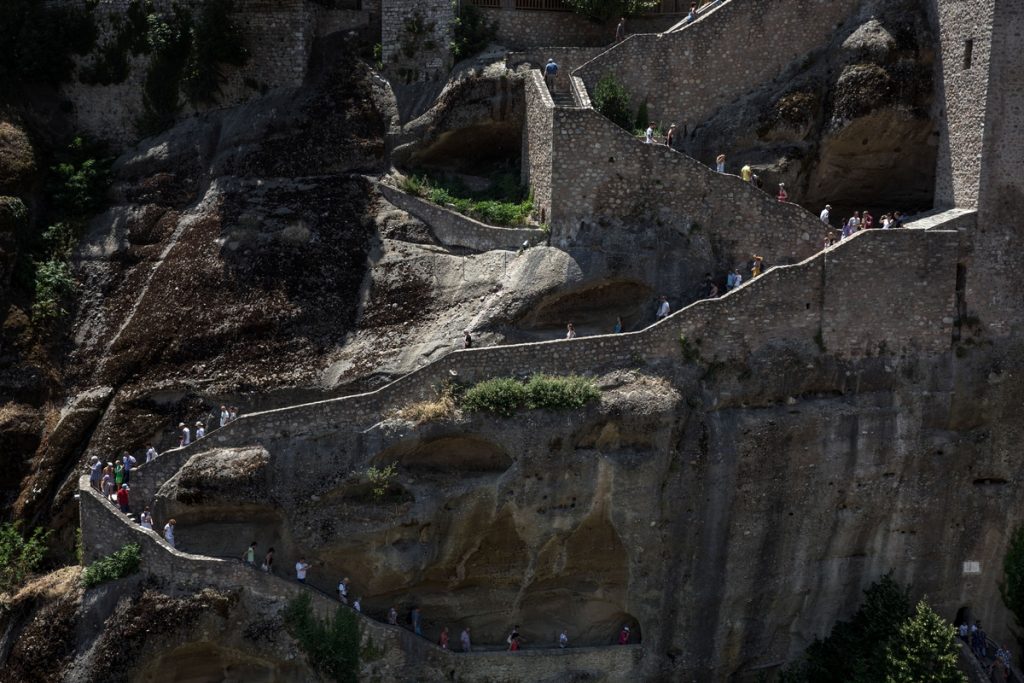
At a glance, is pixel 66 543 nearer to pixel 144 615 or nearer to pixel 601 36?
pixel 144 615

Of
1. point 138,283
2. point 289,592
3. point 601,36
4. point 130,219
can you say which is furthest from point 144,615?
point 601,36

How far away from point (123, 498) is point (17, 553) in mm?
2969

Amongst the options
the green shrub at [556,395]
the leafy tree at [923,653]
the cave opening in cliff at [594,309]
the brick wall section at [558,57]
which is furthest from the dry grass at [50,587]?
the leafy tree at [923,653]

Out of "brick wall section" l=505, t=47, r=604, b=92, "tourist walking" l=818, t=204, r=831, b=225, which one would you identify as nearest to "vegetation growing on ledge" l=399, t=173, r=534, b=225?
"brick wall section" l=505, t=47, r=604, b=92

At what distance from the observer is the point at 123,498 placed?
24.7 meters

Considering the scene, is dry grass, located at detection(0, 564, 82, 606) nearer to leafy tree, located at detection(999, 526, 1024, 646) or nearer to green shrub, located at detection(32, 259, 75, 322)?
green shrub, located at detection(32, 259, 75, 322)

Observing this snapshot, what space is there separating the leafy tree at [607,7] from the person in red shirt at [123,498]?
45.4 ft

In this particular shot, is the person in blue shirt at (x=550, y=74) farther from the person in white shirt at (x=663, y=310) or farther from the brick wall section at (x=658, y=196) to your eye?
the person in white shirt at (x=663, y=310)

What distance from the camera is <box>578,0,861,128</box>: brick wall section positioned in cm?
2897

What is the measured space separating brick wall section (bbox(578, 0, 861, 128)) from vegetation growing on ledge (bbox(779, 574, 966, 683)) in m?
10.2

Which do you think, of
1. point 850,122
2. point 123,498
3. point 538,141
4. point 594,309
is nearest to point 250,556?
point 123,498

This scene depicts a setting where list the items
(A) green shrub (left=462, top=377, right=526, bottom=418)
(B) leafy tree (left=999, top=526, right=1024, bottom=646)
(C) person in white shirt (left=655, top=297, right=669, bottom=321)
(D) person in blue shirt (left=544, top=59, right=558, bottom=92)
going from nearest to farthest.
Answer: (A) green shrub (left=462, top=377, right=526, bottom=418)
(C) person in white shirt (left=655, top=297, right=669, bottom=321)
(B) leafy tree (left=999, top=526, right=1024, bottom=646)
(D) person in blue shirt (left=544, top=59, right=558, bottom=92)

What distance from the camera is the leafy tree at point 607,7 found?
30484 mm

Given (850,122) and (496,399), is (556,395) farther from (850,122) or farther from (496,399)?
(850,122)
